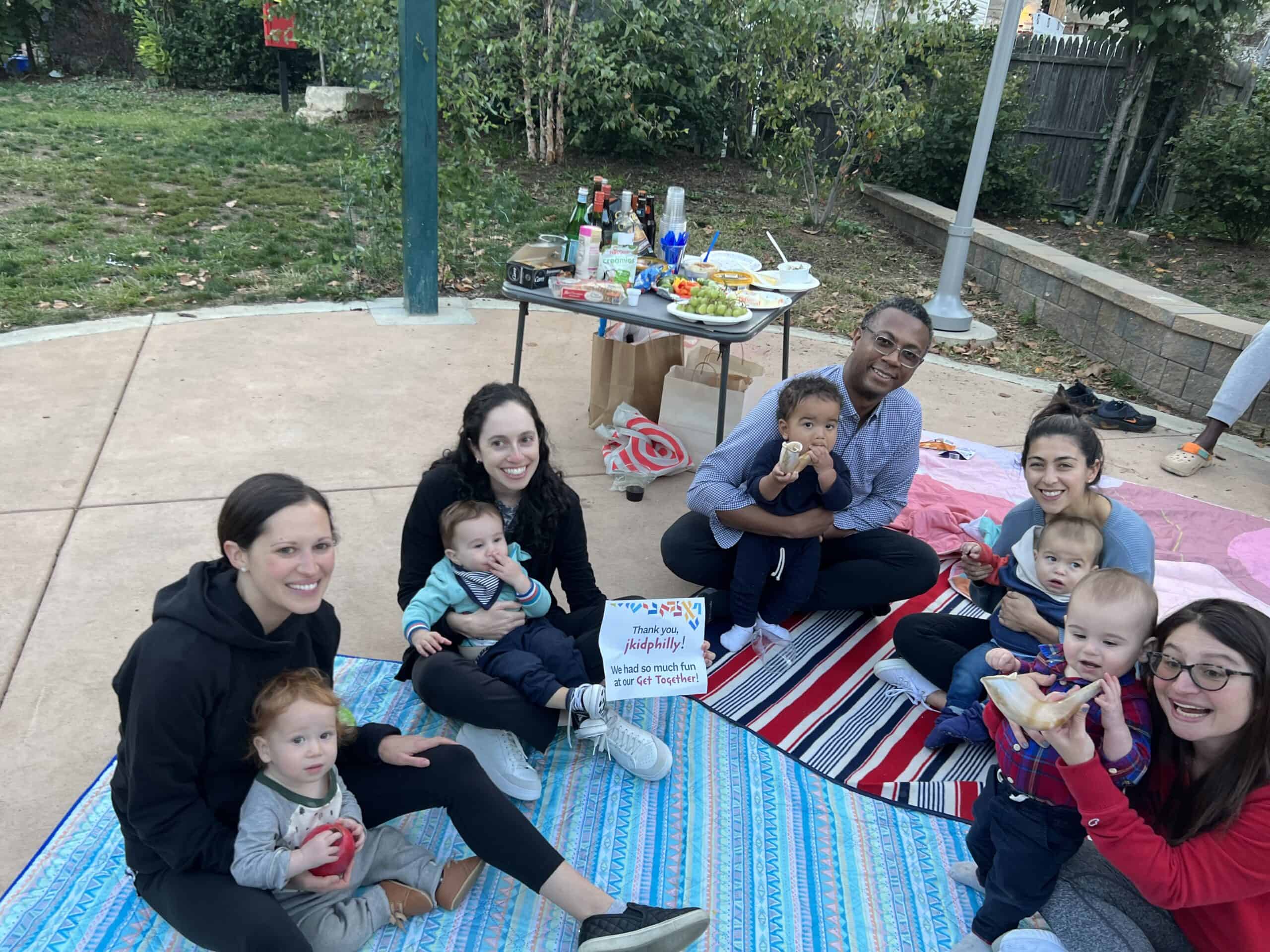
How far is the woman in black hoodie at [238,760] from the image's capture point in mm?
1786

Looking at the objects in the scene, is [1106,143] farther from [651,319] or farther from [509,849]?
[509,849]

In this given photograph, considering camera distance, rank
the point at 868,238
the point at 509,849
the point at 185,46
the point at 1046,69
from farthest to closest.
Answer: the point at 185,46 < the point at 1046,69 < the point at 868,238 < the point at 509,849

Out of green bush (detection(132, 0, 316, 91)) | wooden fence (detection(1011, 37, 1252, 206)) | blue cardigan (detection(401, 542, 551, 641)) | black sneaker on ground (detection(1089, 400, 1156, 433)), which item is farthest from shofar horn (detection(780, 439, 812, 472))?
green bush (detection(132, 0, 316, 91))

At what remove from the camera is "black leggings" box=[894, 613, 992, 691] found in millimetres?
2998

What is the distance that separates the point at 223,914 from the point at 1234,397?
208 inches

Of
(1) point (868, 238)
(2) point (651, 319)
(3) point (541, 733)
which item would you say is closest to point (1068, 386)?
(2) point (651, 319)

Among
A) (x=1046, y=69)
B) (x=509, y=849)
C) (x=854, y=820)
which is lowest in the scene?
(x=854, y=820)

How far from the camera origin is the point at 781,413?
10.1 ft

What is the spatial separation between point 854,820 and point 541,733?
2.94 feet

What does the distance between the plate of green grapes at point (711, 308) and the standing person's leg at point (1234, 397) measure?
2.69 metres

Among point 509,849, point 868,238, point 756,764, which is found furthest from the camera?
point 868,238

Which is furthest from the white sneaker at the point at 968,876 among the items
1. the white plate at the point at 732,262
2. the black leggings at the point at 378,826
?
the white plate at the point at 732,262

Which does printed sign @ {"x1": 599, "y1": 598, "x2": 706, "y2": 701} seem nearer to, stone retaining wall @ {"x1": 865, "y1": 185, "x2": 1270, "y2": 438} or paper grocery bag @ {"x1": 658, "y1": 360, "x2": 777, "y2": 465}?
paper grocery bag @ {"x1": 658, "y1": 360, "x2": 777, "y2": 465}

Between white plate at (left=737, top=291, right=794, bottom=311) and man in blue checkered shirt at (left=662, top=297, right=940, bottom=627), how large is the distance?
33.2 inches
